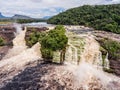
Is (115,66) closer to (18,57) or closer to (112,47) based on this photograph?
(112,47)

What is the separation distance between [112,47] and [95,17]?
98.1ft

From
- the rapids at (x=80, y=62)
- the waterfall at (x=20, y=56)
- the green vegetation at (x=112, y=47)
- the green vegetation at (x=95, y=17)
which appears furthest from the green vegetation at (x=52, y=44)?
the green vegetation at (x=95, y=17)

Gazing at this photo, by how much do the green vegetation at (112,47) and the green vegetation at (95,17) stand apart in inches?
580

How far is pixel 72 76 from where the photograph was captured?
1619 inches

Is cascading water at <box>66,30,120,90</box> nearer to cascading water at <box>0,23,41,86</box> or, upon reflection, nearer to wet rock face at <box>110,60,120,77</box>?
wet rock face at <box>110,60,120,77</box>

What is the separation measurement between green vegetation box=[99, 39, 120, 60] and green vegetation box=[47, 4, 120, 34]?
14.7 meters

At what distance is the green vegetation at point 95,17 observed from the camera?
68500 mm

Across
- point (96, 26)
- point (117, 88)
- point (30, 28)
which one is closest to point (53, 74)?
point (117, 88)

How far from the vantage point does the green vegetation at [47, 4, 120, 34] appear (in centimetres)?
6850

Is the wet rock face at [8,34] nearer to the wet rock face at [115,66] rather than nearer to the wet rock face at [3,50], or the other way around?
the wet rock face at [3,50]

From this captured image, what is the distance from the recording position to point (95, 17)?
77.9 metres

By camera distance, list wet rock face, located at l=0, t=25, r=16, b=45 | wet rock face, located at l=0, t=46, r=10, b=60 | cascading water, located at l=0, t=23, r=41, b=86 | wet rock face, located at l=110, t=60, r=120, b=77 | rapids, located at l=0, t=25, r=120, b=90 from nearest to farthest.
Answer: rapids, located at l=0, t=25, r=120, b=90
wet rock face, located at l=110, t=60, r=120, b=77
cascading water, located at l=0, t=23, r=41, b=86
wet rock face, located at l=0, t=46, r=10, b=60
wet rock face, located at l=0, t=25, r=16, b=45

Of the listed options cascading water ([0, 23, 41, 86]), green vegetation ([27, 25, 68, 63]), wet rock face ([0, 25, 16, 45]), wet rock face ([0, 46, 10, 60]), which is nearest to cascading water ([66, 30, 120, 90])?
green vegetation ([27, 25, 68, 63])

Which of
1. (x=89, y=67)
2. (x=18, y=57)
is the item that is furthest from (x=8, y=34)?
(x=89, y=67)
